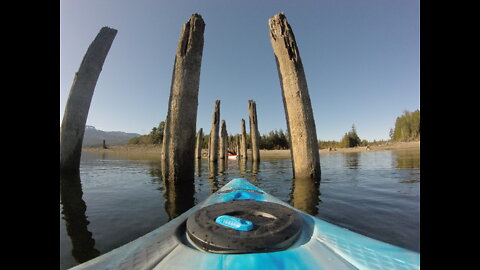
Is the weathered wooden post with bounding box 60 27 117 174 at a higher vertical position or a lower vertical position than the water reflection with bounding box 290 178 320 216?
higher

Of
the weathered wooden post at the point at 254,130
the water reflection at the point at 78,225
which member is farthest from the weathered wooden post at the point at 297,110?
the weathered wooden post at the point at 254,130

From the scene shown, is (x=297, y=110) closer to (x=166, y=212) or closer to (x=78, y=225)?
(x=166, y=212)

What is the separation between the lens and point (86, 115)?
7.81 metres

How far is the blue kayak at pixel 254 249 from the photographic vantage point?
1126mm

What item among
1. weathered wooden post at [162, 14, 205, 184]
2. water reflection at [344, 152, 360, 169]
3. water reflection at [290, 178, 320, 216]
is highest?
weathered wooden post at [162, 14, 205, 184]

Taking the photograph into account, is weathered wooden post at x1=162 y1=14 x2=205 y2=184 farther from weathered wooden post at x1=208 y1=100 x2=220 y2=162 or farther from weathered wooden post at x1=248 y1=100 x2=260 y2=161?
weathered wooden post at x1=248 y1=100 x2=260 y2=161

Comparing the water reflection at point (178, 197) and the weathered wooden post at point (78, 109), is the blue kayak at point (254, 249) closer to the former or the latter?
the water reflection at point (178, 197)

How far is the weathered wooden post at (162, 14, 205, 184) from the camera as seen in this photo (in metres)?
5.44

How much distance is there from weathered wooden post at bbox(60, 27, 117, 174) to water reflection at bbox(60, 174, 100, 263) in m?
3.15

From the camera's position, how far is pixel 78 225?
2.92m

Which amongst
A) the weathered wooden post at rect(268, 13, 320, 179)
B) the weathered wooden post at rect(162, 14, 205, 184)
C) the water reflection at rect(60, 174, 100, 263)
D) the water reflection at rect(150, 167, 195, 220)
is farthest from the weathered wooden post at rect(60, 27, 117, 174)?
the weathered wooden post at rect(268, 13, 320, 179)

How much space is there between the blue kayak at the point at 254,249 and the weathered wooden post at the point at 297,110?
4.45 meters
